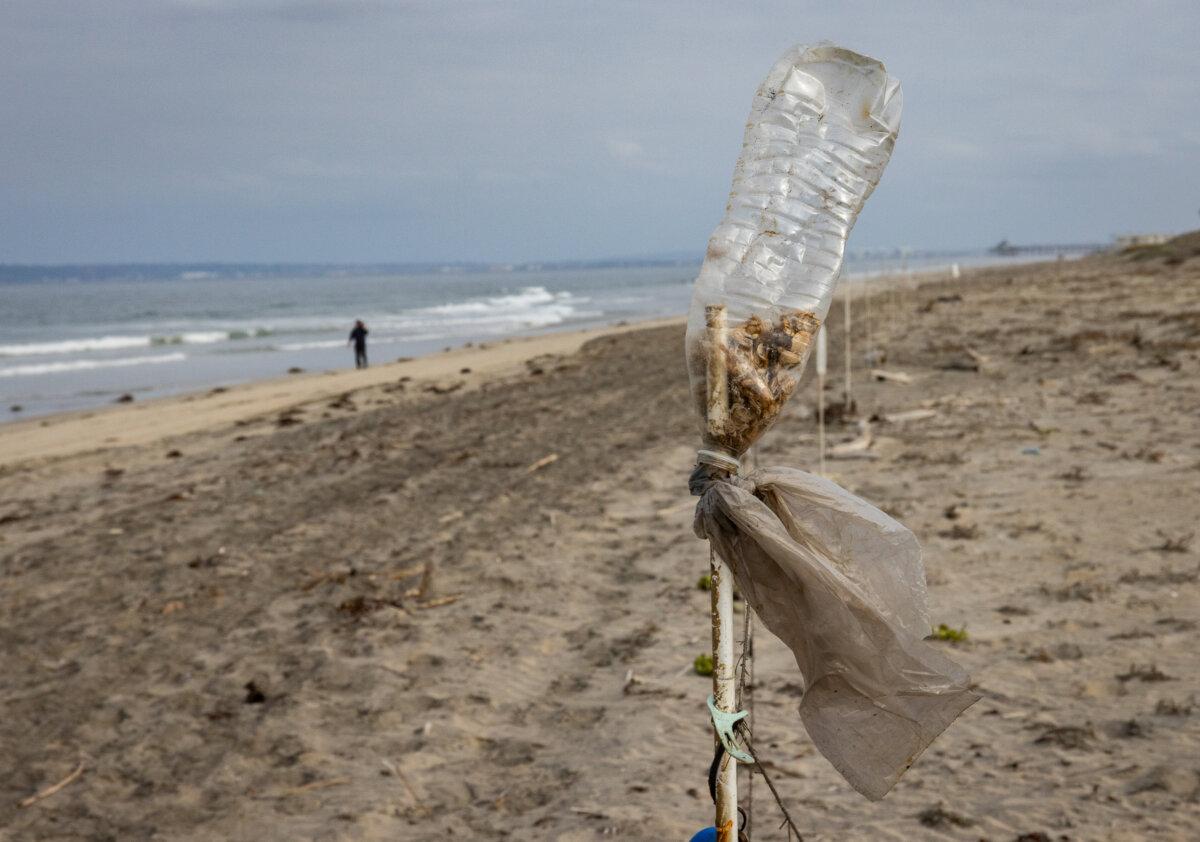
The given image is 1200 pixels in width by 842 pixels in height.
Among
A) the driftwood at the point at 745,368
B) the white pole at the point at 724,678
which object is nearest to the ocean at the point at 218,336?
the driftwood at the point at 745,368

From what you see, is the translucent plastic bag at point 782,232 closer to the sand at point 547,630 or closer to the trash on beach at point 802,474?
the trash on beach at point 802,474

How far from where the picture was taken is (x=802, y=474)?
2174mm

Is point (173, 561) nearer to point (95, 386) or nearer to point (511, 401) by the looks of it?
point (511, 401)

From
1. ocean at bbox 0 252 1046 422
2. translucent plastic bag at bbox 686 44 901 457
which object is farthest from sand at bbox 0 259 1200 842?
ocean at bbox 0 252 1046 422

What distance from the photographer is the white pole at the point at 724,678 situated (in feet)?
6.75

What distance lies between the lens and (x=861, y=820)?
3660 millimetres

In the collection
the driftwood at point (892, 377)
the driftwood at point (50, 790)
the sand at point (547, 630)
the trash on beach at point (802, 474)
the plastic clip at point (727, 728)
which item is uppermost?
the trash on beach at point (802, 474)

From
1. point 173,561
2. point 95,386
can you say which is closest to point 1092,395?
point 173,561

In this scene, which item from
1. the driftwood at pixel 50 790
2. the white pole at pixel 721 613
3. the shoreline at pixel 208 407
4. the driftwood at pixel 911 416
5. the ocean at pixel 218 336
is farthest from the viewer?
the ocean at pixel 218 336

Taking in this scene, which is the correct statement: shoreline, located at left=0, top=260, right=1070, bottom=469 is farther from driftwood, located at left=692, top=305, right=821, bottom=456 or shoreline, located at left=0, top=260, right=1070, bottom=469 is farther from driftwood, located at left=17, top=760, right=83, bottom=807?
driftwood, located at left=692, top=305, right=821, bottom=456

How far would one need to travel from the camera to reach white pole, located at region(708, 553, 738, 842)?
2057 mm

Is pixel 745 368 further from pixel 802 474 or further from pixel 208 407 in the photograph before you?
pixel 208 407

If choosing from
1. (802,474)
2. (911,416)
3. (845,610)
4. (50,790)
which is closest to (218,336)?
(911,416)

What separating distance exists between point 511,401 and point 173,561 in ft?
24.7
